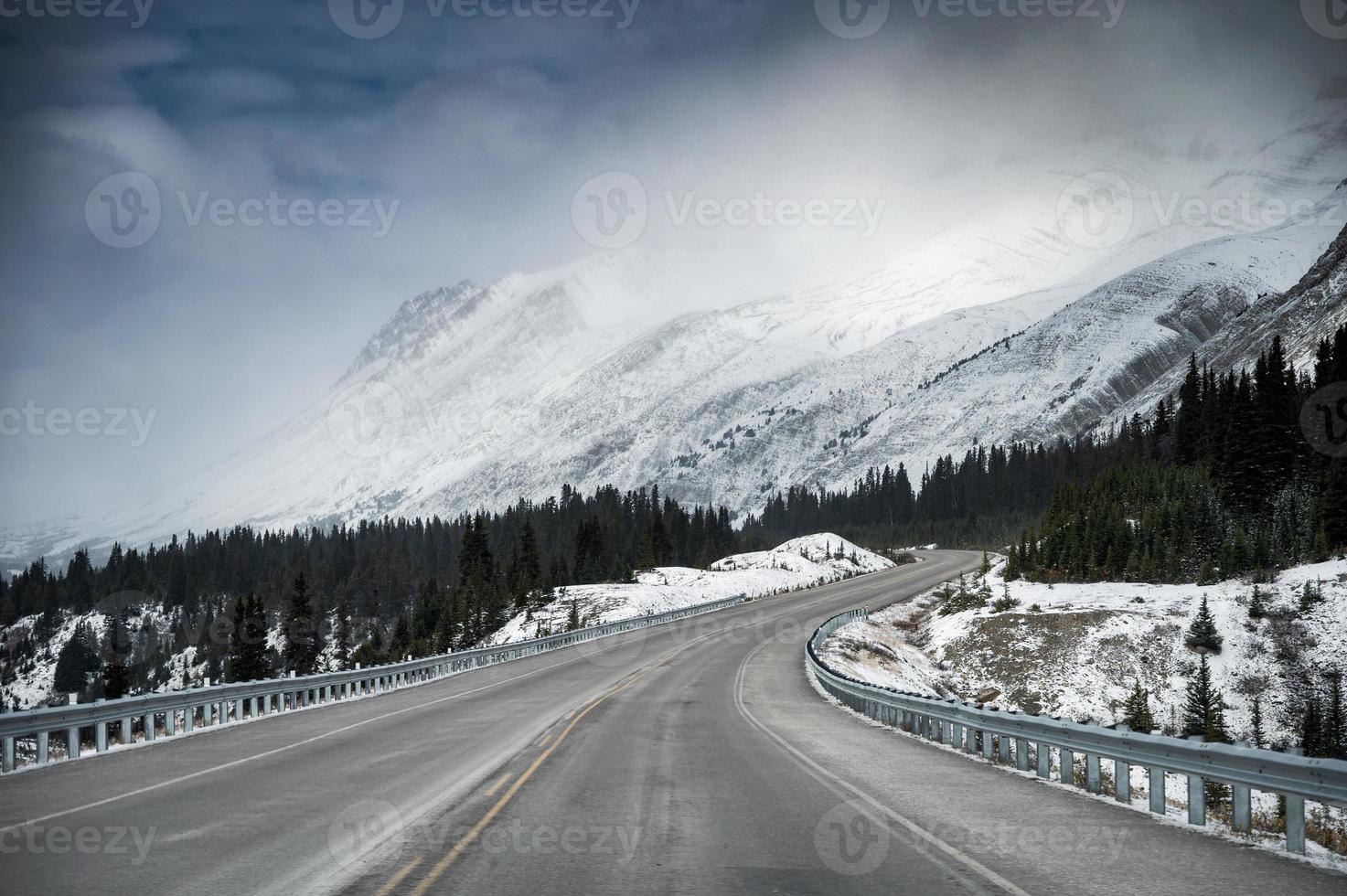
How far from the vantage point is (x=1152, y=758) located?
9844 millimetres

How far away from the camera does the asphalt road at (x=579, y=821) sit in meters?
6.85

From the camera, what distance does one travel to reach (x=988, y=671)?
146ft

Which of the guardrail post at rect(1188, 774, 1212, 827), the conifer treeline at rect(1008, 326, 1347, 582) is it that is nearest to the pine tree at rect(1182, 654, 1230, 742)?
the guardrail post at rect(1188, 774, 1212, 827)

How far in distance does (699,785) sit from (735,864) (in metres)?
4.04

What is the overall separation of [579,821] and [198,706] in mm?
13882

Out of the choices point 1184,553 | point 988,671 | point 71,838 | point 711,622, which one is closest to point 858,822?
point 71,838

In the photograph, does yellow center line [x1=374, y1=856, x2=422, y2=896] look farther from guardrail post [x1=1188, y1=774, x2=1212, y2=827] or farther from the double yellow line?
guardrail post [x1=1188, y1=774, x2=1212, y2=827]

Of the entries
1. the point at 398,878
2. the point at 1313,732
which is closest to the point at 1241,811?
the point at 398,878

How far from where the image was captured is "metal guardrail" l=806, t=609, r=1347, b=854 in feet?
25.1

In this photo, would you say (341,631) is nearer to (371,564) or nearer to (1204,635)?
(371,564)

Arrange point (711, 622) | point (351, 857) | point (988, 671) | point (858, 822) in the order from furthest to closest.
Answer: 1. point (711, 622)
2. point (988, 671)
3. point (858, 822)
4. point (351, 857)

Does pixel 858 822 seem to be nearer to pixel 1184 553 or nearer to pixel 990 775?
pixel 990 775

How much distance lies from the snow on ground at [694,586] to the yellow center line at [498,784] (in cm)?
3821

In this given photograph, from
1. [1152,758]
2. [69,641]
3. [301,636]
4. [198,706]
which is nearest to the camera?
[1152,758]
